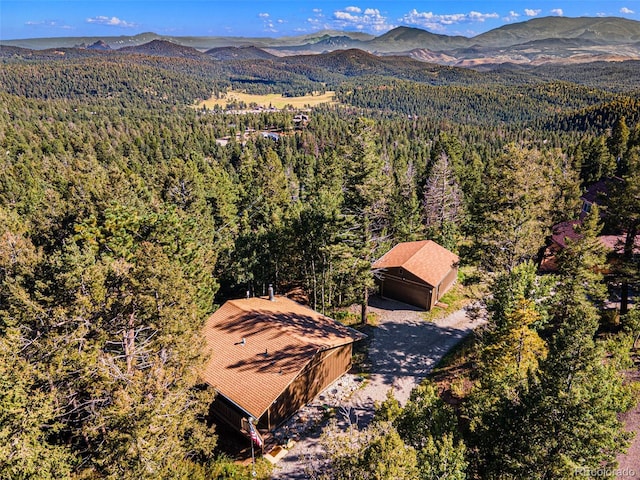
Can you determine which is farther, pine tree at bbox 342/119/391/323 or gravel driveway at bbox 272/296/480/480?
pine tree at bbox 342/119/391/323

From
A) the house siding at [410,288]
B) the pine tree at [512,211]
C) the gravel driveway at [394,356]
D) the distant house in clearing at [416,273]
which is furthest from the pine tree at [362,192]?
the pine tree at [512,211]

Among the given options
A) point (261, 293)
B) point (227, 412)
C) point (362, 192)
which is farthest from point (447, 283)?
point (227, 412)

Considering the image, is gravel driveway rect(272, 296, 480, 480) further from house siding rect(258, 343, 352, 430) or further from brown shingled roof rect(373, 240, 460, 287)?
brown shingled roof rect(373, 240, 460, 287)

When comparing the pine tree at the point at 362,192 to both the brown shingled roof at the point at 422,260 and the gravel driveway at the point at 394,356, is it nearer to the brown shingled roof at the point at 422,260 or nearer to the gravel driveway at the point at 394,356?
the gravel driveway at the point at 394,356

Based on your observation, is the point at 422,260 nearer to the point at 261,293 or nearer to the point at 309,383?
the point at 261,293

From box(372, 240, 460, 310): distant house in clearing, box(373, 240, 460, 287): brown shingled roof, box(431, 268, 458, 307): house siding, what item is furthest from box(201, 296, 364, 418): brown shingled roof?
box(431, 268, 458, 307): house siding

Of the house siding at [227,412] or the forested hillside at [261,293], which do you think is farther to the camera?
the house siding at [227,412]
